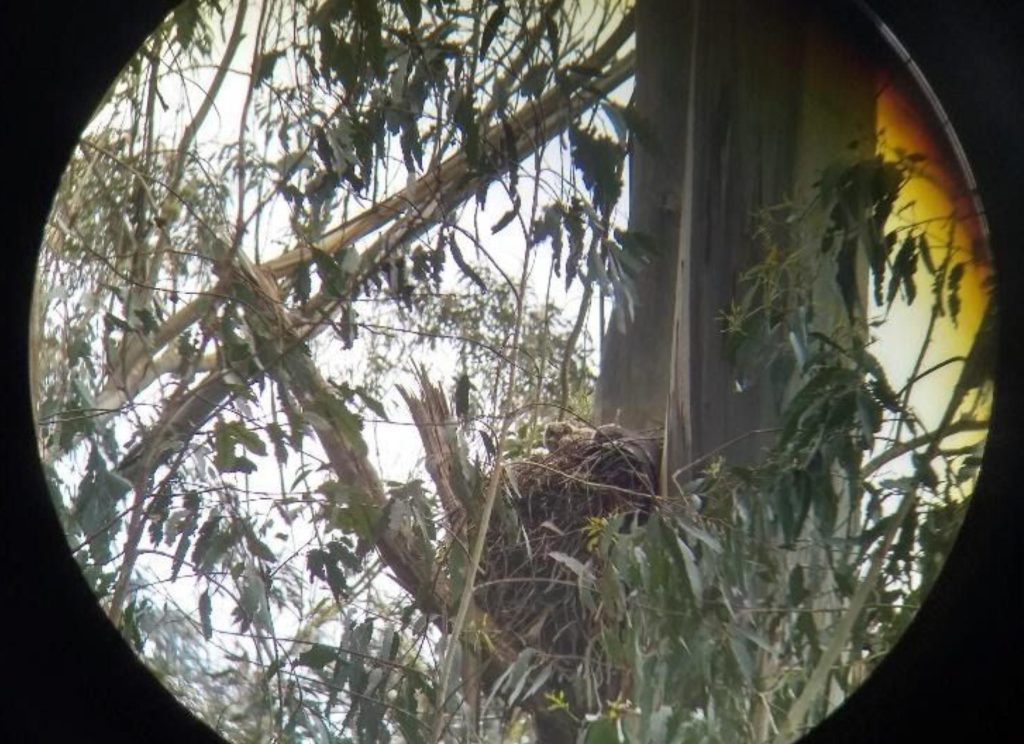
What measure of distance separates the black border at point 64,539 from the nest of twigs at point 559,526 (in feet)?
0.80

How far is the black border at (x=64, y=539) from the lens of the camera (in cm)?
77

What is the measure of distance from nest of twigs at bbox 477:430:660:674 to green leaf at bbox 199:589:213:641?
0.22 metres

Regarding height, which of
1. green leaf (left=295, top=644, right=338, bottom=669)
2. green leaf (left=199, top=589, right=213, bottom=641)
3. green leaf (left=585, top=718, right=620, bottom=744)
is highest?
green leaf (left=199, top=589, right=213, bottom=641)

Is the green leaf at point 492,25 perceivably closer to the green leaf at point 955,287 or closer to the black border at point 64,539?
the black border at point 64,539

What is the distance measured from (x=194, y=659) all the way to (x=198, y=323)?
27 cm

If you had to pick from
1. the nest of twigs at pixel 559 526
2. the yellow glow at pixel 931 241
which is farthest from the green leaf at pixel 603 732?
the yellow glow at pixel 931 241

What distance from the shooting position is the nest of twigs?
95 centimetres

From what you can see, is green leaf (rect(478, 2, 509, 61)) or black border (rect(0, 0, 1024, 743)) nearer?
black border (rect(0, 0, 1024, 743))

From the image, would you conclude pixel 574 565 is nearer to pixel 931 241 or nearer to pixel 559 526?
pixel 559 526

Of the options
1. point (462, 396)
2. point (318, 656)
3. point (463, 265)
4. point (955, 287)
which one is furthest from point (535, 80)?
point (318, 656)

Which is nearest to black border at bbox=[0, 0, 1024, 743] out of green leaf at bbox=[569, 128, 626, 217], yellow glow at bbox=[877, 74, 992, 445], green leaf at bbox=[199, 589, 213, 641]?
yellow glow at bbox=[877, 74, 992, 445]

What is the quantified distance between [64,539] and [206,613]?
16 cm

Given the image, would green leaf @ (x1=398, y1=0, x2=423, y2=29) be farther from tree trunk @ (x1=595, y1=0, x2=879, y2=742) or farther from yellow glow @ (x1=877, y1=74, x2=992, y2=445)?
yellow glow @ (x1=877, y1=74, x2=992, y2=445)

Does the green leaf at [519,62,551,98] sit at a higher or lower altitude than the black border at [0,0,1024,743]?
higher
